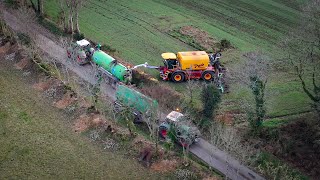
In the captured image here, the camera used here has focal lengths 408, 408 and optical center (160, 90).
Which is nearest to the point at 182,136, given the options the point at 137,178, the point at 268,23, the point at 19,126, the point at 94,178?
the point at 137,178

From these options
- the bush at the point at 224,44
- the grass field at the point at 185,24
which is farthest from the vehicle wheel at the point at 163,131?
the bush at the point at 224,44

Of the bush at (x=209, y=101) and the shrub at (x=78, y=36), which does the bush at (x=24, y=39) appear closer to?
the shrub at (x=78, y=36)

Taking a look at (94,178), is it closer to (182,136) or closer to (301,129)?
(182,136)

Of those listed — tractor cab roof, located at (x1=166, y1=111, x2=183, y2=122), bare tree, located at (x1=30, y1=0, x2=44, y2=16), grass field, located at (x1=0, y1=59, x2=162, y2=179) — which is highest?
bare tree, located at (x1=30, y1=0, x2=44, y2=16)

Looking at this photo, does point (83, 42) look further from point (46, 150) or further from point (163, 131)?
point (163, 131)

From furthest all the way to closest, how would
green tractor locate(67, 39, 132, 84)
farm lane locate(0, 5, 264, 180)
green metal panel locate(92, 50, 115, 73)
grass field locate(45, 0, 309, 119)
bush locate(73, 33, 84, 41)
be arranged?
bush locate(73, 33, 84, 41) < grass field locate(45, 0, 309, 119) < green metal panel locate(92, 50, 115, 73) < green tractor locate(67, 39, 132, 84) < farm lane locate(0, 5, 264, 180)

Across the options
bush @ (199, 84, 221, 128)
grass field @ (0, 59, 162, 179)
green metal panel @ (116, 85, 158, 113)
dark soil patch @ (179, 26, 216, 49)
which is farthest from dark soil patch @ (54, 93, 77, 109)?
dark soil patch @ (179, 26, 216, 49)

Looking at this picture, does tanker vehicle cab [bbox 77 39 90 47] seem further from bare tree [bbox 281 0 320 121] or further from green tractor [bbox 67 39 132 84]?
bare tree [bbox 281 0 320 121]
